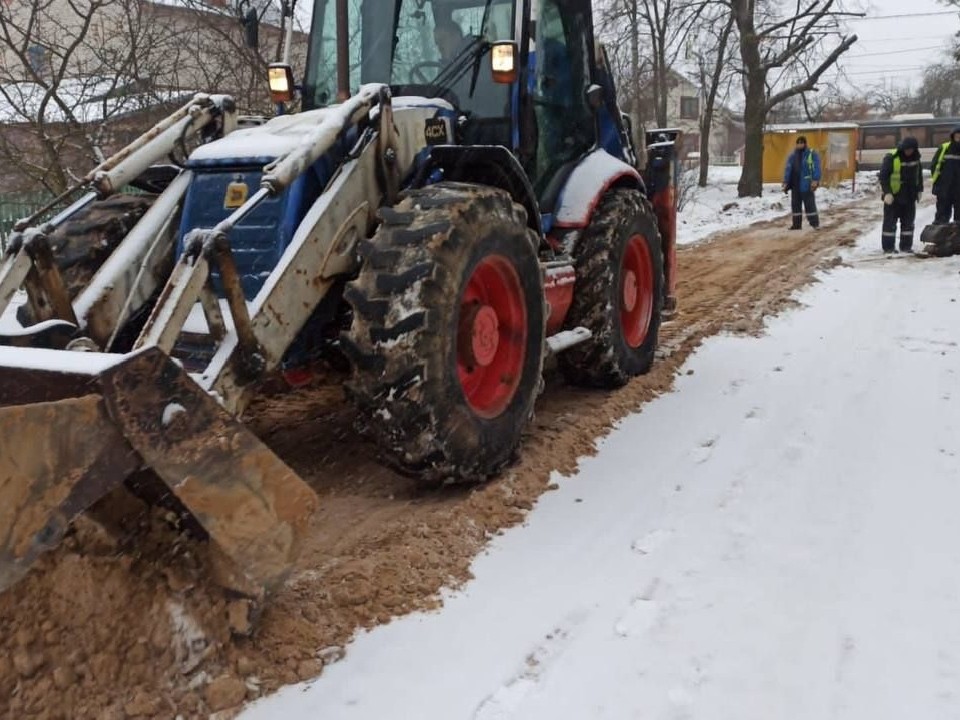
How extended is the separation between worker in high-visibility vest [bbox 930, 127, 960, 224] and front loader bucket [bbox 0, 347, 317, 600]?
12.2 metres

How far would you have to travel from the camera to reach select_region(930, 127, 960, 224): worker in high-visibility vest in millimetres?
12086

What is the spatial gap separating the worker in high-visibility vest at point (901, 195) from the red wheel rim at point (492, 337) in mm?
9901

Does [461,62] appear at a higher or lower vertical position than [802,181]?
higher

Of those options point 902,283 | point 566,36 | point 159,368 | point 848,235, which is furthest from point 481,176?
point 848,235

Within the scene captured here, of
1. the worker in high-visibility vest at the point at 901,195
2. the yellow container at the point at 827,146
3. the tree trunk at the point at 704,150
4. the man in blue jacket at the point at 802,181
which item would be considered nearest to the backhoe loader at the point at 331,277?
the worker in high-visibility vest at the point at 901,195

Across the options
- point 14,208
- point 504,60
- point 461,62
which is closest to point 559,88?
point 461,62

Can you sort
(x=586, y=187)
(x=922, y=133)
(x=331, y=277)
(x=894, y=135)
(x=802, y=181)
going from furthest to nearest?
(x=894, y=135)
(x=922, y=133)
(x=802, y=181)
(x=586, y=187)
(x=331, y=277)

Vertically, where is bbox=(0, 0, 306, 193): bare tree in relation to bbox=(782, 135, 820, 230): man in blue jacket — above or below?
above

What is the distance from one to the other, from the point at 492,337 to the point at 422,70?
169cm

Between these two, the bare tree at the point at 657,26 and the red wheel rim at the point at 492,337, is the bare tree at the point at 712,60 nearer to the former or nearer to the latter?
the bare tree at the point at 657,26

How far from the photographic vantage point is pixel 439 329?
334 centimetres

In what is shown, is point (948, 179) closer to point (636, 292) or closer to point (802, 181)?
point (802, 181)

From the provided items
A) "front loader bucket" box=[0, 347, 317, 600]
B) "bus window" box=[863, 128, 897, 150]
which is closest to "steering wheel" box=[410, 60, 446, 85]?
"front loader bucket" box=[0, 347, 317, 600]

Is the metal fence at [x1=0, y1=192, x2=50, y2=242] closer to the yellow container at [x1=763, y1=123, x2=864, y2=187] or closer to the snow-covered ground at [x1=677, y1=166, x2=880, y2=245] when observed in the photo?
the snow-covered ground at [x1=677, y1=166, x2=880, y2=245]
